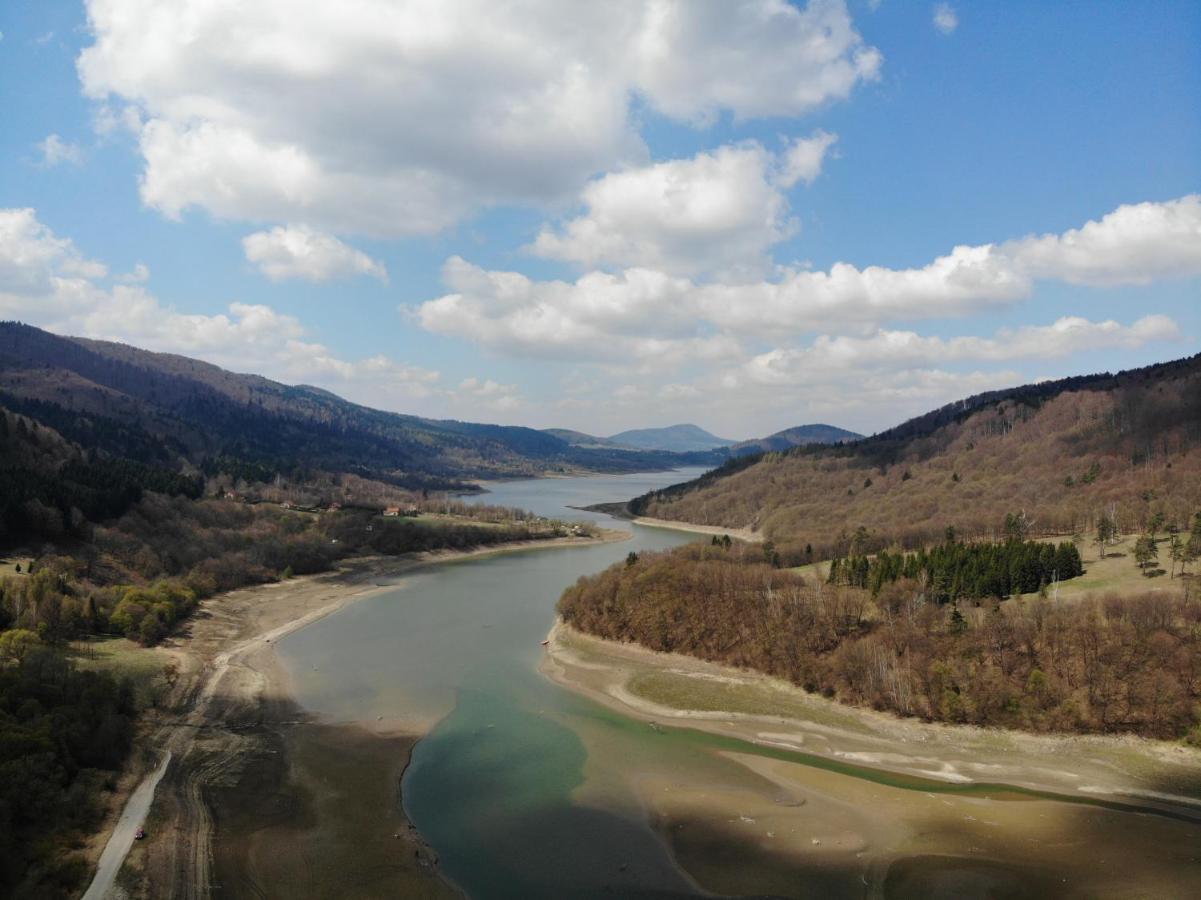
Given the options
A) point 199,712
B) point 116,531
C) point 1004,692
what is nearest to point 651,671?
point 1004,692

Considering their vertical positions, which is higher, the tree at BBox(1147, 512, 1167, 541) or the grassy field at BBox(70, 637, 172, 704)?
the tree at BBox(1147, 512, 1167, 541)

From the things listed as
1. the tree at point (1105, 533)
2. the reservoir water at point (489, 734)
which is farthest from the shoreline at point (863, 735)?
the tree at point (1105, 533)

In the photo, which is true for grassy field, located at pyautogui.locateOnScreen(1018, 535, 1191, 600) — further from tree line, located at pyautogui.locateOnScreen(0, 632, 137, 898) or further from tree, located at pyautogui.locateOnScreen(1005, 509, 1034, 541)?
tree line, located at pyautogui.locateOnScreen(0, 632, 137, 898)

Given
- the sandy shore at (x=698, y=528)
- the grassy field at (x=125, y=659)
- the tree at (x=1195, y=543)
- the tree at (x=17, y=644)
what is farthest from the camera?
the sandy shore at (x=698, y=528)

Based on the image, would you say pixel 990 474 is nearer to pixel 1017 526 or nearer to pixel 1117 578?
pixel 1017 526

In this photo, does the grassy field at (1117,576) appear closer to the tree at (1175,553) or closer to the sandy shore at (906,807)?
the tree at (1175,553)

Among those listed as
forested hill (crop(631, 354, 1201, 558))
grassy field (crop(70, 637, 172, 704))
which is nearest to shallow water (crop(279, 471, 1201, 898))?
grassy field (crop(70, 637, 172, 704))

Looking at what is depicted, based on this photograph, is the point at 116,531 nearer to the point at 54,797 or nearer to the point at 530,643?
the point at 530,643
